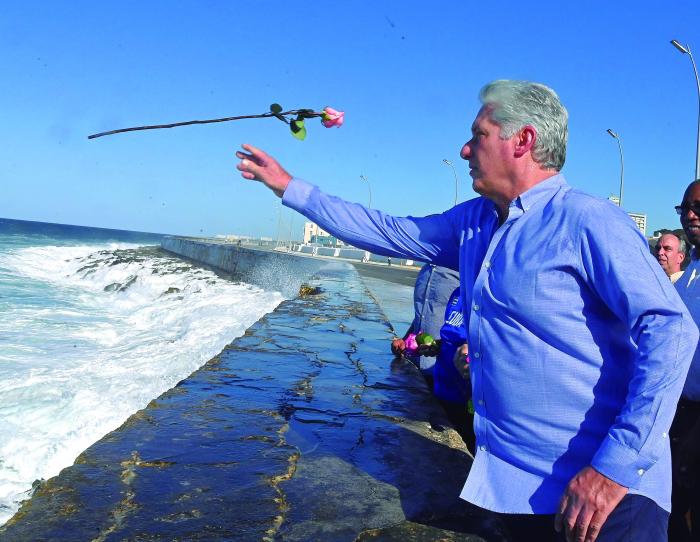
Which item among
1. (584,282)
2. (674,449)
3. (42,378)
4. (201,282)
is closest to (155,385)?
(42,378)

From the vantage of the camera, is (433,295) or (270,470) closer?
(270,470)

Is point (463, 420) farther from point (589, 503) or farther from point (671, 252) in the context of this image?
point (589, 503)

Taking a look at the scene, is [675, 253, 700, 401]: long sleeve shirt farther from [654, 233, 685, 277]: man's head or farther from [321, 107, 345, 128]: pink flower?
[321, 107, 345, 128]: pink flower

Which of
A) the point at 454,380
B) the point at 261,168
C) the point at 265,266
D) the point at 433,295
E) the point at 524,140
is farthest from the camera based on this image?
the point at 265,266

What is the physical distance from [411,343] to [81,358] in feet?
16.5

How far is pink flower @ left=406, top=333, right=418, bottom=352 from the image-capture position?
4216mm

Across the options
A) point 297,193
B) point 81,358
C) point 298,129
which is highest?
point 298,129

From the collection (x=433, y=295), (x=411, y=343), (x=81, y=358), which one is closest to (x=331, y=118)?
(x=433, y=295)

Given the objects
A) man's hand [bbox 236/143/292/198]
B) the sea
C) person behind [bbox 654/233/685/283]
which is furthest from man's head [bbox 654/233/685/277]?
the sea

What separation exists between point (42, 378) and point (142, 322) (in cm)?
665

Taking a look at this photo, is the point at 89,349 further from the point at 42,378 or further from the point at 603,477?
the point at 603,477

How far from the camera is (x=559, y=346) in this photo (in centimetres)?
154

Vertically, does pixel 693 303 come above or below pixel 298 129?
below

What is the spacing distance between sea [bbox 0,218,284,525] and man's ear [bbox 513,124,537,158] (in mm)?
2332
